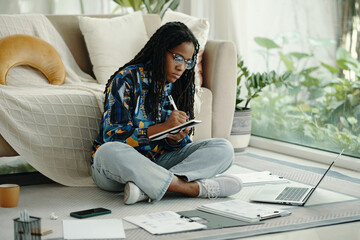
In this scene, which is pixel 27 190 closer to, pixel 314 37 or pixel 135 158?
pixel 135 158

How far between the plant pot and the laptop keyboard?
1.23 m

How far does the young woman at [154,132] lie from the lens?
2.36m

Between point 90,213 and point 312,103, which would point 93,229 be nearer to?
point 90,213

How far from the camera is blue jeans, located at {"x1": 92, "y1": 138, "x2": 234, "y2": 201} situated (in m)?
2.35

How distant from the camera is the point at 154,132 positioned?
2.40 m

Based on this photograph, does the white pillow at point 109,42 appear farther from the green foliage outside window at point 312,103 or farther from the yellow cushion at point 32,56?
the green foliage outside window at point 312,103

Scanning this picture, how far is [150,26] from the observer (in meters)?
3.84

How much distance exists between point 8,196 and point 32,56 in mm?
1187

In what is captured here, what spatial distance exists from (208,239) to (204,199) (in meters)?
0.58

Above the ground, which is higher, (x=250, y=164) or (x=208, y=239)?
(x=208, y=239)

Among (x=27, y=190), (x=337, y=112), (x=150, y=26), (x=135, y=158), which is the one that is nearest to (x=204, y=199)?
(x=135, y=158)

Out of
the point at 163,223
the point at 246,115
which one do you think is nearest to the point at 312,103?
the point at 246,115

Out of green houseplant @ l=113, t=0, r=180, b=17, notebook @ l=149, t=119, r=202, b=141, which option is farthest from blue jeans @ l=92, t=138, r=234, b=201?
Result: green houseplant @ l=113, t=0, r=180, b=17

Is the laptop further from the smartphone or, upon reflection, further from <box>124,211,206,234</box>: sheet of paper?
the smartphone
